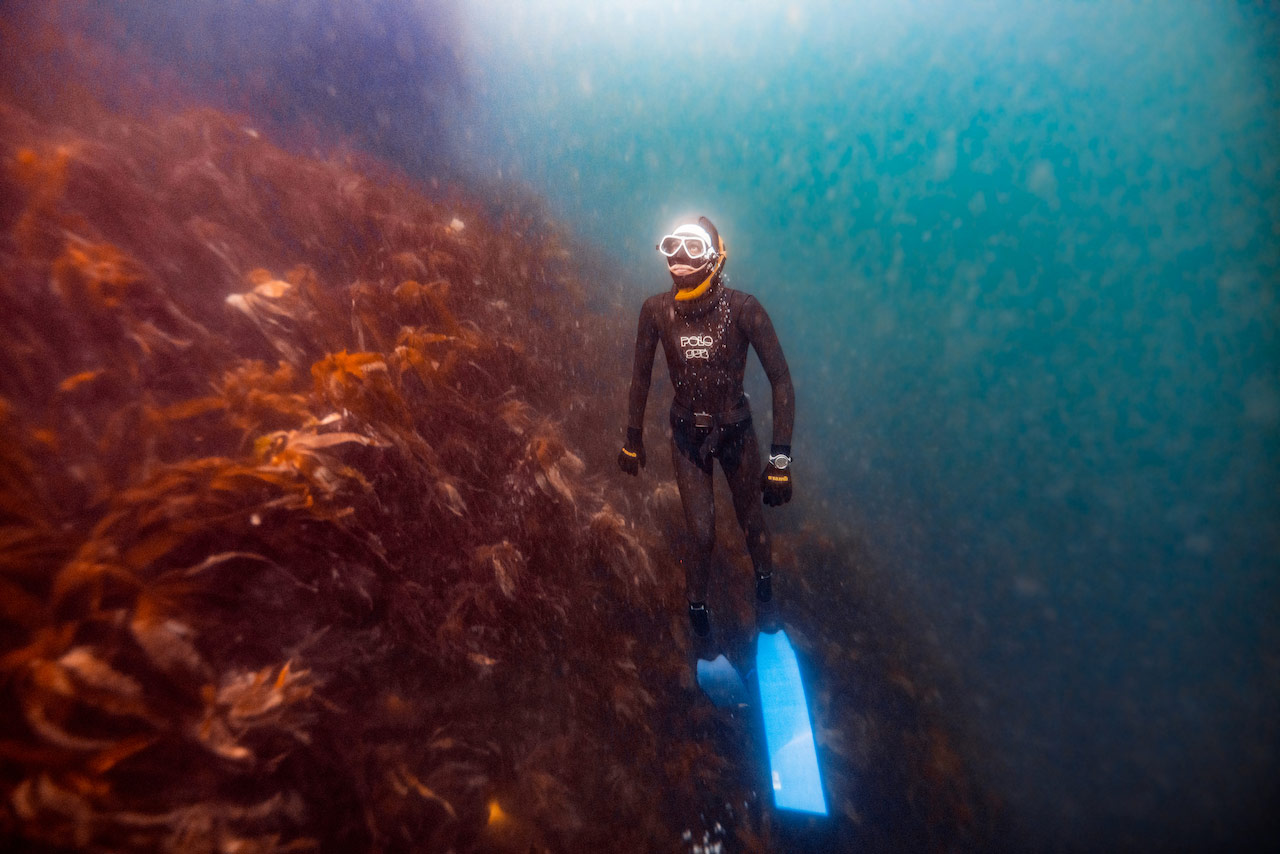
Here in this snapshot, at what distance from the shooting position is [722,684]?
4266 millimetres

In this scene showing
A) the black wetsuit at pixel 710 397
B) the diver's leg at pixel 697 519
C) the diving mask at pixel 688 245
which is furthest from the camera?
the diver's leg at pixel 697 519

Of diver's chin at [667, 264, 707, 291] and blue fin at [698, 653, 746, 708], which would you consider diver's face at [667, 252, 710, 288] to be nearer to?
diver's chin at [667, 264, 707, 291]

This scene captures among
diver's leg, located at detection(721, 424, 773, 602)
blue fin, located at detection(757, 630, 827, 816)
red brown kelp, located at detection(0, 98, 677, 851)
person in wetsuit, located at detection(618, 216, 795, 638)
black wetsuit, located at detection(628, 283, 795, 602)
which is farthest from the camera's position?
diver's leg, located at detection(721, 424, 773, 602)

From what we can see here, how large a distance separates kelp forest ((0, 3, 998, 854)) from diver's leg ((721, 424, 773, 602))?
1.26 meters

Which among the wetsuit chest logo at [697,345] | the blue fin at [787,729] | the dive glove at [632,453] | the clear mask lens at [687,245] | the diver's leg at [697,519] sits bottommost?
the blue fin at [787,729]

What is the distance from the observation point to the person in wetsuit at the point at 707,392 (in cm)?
359

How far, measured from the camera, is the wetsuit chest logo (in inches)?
147

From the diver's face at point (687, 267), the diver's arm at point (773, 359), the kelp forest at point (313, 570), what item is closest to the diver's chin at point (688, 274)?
the diver's face at point (687, 267)

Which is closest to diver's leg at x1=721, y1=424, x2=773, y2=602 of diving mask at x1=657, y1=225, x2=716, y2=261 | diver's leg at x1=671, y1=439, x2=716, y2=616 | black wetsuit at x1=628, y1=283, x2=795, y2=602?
black wetsuit at x1=628, y1=283, x2=795, y2=602

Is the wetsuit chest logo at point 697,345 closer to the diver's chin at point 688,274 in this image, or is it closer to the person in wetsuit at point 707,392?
the person in wetsuit at point 707,392

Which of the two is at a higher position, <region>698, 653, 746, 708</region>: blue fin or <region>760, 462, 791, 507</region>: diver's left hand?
<region>760, 462, 791, 507</region>: diver's left hand

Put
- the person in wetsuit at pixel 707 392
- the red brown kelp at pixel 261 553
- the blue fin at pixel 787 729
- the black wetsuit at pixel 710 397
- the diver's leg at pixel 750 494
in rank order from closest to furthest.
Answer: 1. the red brown kelp at pixel 261 553
2. the person in wetsuit at pixel 707 392
3. the black wetsuit at pixel 710 397
4. the blue fin at pixel 787 729
5. the diver's leg at pixel 750 494

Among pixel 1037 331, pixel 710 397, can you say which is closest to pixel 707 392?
pixel 710 397

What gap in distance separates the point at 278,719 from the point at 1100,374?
6406 cm
